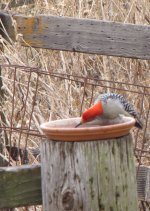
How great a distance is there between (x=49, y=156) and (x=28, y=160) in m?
2.22

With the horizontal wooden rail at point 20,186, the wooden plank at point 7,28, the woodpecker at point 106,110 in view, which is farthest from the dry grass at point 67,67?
the horizontal wooden rail at point 20,186

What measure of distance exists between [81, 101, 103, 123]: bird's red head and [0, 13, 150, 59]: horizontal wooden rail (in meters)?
1.32

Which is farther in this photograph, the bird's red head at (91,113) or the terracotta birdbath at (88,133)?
the bird's red head at (91,113)

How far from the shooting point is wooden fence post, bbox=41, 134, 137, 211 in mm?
2014

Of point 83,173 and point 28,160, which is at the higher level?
point 83,173

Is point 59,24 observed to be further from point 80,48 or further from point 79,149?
point 79,149

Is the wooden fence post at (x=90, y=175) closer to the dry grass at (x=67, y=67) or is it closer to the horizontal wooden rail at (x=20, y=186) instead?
the horizontal wooden rail at (x=20, y=186)

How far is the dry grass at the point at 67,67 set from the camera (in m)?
4.43

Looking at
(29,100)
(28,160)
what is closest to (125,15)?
(29,100)

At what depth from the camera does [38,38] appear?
13.9ft

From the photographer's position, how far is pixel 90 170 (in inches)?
79.2

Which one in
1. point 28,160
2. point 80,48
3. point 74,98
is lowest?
point 28,160

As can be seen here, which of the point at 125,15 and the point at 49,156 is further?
the point at 125,15

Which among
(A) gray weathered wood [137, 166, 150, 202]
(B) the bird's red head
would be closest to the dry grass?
(A) gray weathered wood [137, 166, 150, 202]
